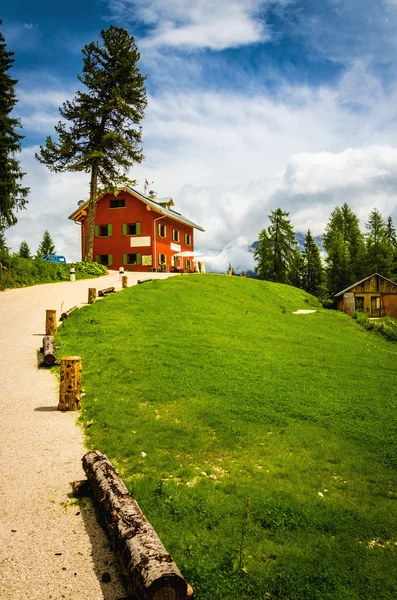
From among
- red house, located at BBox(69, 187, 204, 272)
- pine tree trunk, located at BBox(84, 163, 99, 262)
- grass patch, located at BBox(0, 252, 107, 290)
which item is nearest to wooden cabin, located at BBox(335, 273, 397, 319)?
red house, located at BBox(69, 187, 204, 272)

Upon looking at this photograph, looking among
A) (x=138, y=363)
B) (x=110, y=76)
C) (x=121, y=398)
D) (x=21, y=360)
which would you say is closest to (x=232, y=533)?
(x=121, y=398)

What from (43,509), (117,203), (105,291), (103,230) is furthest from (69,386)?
(117,203)

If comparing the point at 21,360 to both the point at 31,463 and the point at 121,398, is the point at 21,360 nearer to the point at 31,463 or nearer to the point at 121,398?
the point at 121,398

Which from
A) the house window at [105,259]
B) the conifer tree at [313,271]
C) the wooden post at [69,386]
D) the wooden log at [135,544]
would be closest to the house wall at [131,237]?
the house window at [105,259]

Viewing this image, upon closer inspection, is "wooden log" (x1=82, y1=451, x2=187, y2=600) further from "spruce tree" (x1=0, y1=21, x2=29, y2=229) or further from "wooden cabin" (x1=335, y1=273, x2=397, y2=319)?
"wooden cabin" (x1=335, y1=273, x2=397, y2=319)

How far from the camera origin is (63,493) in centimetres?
655

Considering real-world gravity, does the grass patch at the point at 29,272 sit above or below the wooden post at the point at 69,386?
above

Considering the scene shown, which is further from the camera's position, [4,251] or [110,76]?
[110,76]

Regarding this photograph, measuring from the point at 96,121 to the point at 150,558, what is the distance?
45.3 m

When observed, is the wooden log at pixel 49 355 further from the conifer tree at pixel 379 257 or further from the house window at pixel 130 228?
the conifer tree at pixel 379 257

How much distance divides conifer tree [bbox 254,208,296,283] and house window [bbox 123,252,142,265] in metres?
26.4

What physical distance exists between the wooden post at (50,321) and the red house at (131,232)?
104 feet

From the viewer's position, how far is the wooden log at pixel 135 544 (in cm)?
414

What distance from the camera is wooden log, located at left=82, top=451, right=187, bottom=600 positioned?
4.14m
